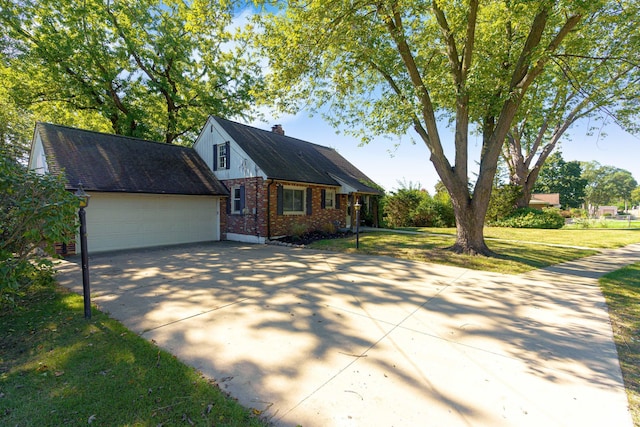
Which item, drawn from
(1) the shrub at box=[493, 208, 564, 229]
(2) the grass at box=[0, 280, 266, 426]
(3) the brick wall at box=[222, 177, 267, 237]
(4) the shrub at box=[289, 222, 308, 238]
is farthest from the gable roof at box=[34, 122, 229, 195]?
(1) the shrub at box=[493, 208, 564, 229]

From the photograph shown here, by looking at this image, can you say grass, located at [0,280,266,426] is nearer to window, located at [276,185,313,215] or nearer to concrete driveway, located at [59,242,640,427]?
concrete driveway, located at [59,242,640,427]

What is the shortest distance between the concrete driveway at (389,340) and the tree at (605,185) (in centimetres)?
7715

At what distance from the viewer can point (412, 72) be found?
29.5 feet

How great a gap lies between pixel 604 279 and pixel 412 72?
7.57 meters

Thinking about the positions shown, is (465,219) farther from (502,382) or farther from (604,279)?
(502,382)

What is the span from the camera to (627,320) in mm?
4309

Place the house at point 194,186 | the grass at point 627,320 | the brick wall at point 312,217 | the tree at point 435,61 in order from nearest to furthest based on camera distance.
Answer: the grass at point 627,320, the tree at point 435,61, the house at point 194,186, the brick wall at point 312,217

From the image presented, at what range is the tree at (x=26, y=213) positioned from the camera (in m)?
3.80

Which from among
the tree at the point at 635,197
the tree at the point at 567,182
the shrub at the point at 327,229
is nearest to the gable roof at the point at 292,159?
the shrub at the point at 327,229

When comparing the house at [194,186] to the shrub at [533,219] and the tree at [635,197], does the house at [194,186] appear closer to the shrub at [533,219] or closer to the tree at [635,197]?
the shrub at [533,219]

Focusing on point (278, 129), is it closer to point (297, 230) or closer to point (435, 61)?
point (297, 230)

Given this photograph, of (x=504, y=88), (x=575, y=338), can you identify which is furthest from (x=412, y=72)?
(x=575, y=338)

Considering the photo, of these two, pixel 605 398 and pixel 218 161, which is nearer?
pixel 605 398

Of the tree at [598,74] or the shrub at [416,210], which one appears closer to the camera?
the tree at [598,74]
